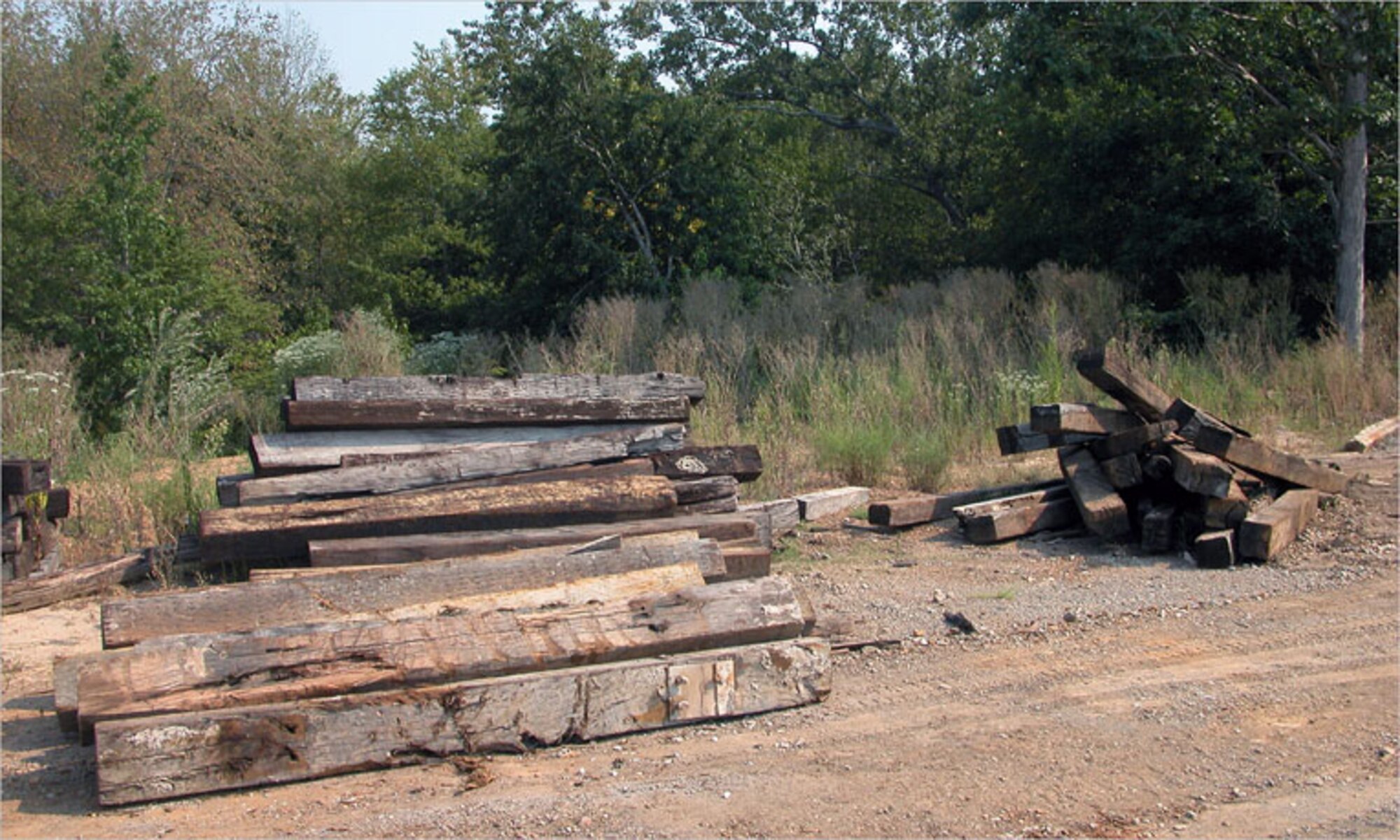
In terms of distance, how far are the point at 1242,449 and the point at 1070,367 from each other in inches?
207

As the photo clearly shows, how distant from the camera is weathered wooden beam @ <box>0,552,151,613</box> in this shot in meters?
6.58

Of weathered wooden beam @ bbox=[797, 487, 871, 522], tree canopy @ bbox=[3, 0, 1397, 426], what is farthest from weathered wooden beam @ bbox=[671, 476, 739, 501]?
tree canopy @ bbox=[3, 0, 1397, 426]

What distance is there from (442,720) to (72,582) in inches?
139

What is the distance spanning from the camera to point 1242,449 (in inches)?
299

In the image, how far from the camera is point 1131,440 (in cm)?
768

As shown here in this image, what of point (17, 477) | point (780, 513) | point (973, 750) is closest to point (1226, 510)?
point (780, 513)

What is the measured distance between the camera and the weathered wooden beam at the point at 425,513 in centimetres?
579

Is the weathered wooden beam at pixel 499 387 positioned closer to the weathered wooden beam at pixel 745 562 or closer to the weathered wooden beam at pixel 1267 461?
the weathered wooden beam at pixel 745 562

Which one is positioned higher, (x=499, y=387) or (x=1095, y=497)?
(x=499, y=387)

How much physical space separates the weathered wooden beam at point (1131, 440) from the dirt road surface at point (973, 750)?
3.96 feet

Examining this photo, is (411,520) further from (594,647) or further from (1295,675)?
(1295,675)

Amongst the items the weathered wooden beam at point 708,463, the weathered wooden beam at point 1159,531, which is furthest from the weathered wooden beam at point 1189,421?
the weathered wooden beam at point 708,463

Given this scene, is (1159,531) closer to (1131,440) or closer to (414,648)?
(1131,440)

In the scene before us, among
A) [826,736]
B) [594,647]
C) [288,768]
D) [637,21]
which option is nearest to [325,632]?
[288,768]
